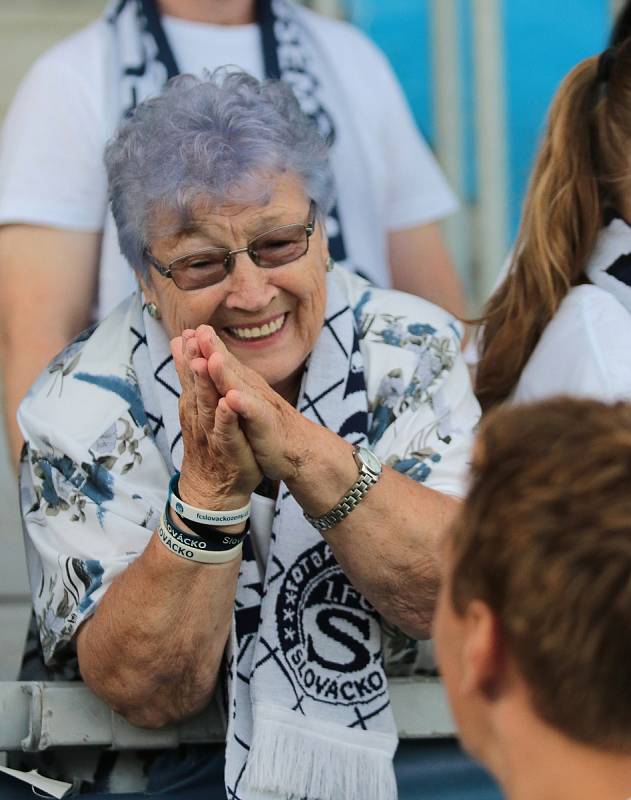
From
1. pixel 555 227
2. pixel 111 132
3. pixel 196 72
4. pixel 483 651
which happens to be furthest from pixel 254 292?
pixel 483 651

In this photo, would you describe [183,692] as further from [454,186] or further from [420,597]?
[454,186]

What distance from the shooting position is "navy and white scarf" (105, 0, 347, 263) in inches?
125

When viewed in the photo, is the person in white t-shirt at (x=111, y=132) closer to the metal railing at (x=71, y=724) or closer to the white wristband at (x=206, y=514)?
the metal railing at (x=71, y=724)

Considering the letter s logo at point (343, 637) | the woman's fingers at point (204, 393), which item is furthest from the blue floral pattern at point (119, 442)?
the woman's fingers at point (204, 393)

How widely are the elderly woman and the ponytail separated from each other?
22 centimetres

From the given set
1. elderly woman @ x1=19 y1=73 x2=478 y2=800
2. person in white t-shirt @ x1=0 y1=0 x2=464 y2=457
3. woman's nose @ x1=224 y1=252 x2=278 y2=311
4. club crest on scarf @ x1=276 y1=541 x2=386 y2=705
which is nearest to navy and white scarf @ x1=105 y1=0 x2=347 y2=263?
person in white t-shirt @ x1=0 y1=0 x2=464 y2=457

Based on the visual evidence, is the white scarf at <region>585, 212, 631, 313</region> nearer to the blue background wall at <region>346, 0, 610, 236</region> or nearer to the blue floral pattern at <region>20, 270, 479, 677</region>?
the blue floral pattern at <region>20, 270, 479, 677</region>

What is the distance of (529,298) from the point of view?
2.82 m

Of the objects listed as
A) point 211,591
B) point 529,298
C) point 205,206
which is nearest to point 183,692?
point 211,591

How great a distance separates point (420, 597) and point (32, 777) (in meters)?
0.74

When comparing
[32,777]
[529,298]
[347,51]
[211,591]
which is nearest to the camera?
[211,591]

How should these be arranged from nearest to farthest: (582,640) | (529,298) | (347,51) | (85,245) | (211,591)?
(582,640), (211,591), (529,298), (85,245), (347,51)

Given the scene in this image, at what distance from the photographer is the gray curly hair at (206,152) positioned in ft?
7.97

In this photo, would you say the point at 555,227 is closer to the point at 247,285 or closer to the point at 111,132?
the point at 247,285
